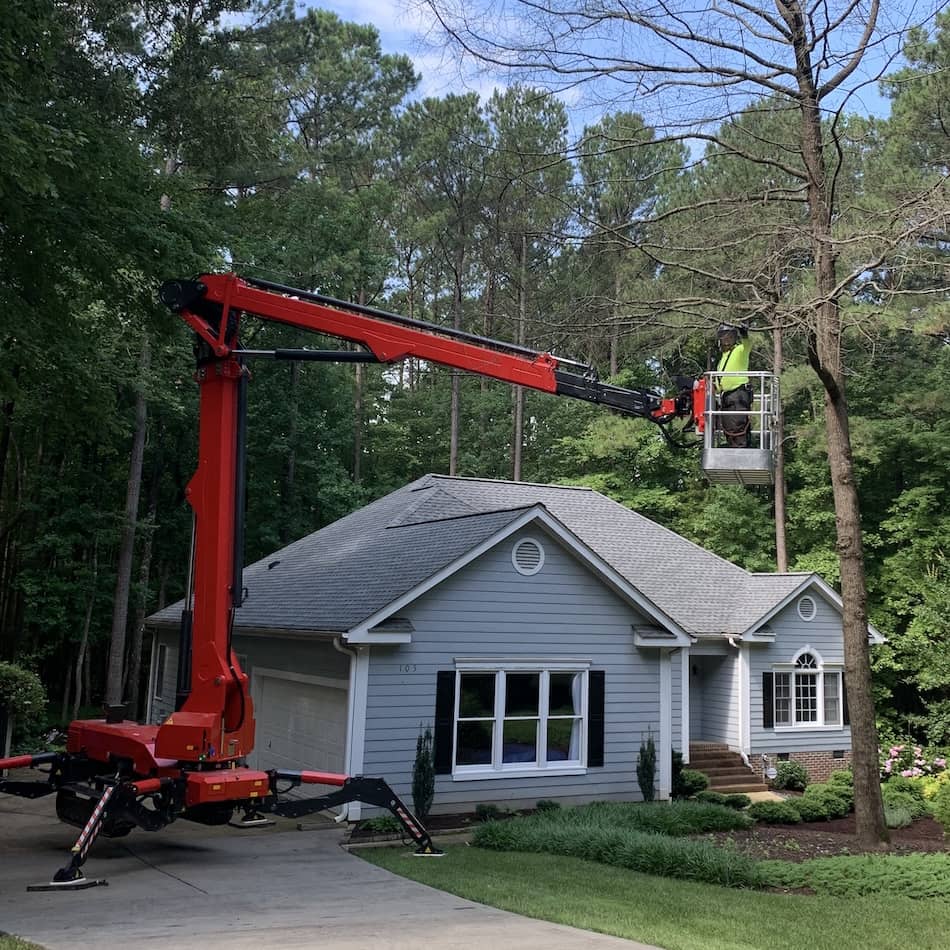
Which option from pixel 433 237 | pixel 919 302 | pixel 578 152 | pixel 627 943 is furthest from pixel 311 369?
pixel 627 943

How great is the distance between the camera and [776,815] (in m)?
15.0

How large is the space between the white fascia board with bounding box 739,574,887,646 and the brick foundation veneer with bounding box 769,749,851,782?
96.4 inches

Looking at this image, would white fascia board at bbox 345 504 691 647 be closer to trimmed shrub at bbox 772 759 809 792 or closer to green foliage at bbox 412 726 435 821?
green foliage at bbox 412 726 435 821

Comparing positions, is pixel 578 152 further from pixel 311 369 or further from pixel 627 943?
pixel 311 369

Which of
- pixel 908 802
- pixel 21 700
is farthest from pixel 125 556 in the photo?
pixel 908 802

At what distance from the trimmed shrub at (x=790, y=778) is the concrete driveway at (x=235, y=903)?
10263mm

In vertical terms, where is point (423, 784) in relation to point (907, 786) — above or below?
above

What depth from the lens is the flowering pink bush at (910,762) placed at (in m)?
19.5

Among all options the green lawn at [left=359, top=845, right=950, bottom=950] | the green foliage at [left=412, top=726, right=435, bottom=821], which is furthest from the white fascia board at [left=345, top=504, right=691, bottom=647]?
the green lawn at [left=359, top=845, right=950, bottom=950]

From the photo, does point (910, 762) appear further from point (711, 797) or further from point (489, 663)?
point (489, 663)

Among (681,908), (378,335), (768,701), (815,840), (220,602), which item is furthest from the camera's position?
(768,701)

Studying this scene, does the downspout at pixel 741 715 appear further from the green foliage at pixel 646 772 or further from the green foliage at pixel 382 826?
the green foliage at pixel 382 826

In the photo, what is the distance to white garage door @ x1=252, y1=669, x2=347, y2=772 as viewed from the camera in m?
14.2

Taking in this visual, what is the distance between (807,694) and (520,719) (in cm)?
826
